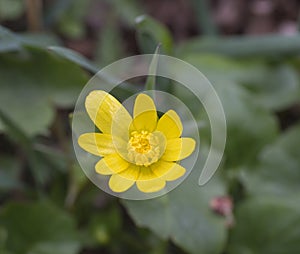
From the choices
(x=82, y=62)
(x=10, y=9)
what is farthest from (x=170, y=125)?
(x=10, y=9)

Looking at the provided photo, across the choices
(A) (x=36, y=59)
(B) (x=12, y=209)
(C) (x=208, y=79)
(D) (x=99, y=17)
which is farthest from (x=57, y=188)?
(D) (x=99, y=17)

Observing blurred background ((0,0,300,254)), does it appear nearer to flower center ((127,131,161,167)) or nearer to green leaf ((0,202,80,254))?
green leaf ((0,202,80,254))

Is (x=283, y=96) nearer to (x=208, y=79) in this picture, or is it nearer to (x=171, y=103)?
(x=208, y=79)

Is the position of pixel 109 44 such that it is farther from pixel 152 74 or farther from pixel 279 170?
pixel 152 74

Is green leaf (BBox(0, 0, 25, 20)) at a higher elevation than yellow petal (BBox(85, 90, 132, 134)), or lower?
lower

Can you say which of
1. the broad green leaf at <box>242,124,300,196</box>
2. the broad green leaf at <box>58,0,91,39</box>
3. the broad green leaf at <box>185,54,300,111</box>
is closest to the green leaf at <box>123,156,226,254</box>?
the broad green leaf at <box>242,124,300,196</box>

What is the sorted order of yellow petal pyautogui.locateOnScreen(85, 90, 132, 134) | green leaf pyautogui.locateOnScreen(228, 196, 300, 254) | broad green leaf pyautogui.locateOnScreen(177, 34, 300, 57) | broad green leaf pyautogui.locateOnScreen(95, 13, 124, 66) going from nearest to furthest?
yellow petal pyautogui.locateOnScreen(85, 90, 132, 134)
green leaf pyautogui.locateOnScreen(228, 196, 300, 254)
broad green leaf pyautogui.locateOnScreen(177, 34, 300, 57)
broad green leaf pyautogui.locateOnScreen(95, 13, 124, 66)
